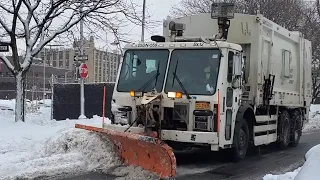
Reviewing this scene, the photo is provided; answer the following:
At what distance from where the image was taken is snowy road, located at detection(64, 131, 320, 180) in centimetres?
879

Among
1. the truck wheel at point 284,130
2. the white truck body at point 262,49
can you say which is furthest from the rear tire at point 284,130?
the white truck body at point 262,49

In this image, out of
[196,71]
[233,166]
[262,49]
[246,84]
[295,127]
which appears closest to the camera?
[196,71]

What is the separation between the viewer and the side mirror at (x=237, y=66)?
30.9 ft

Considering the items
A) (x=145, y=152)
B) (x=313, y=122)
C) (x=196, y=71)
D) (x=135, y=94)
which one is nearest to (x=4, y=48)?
(x=135, y=94)

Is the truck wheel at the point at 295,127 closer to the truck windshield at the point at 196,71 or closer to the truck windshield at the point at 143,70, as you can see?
the truck windshield at the point at 196,71

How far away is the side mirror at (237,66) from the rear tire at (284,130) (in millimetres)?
3811

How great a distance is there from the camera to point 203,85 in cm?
916

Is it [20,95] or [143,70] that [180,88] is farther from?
[20,95]

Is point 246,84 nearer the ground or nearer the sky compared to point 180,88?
nearer the sky

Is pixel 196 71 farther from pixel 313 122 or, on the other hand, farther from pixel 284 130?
pixel 313 122

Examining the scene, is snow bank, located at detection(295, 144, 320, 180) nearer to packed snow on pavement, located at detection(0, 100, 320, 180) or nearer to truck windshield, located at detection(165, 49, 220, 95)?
packed snow on pavement, located at detection(0, 100, 320, 180)

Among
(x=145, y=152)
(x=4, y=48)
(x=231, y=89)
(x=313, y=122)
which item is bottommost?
(x=313, y=122)

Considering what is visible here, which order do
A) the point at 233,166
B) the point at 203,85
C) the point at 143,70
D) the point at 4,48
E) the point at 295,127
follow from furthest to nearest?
the point at 4,48
the point at 295,127
the point at 233,166
the point at 143,70
the point at 203,85

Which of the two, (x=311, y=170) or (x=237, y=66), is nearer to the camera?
(x=311, y=170)
